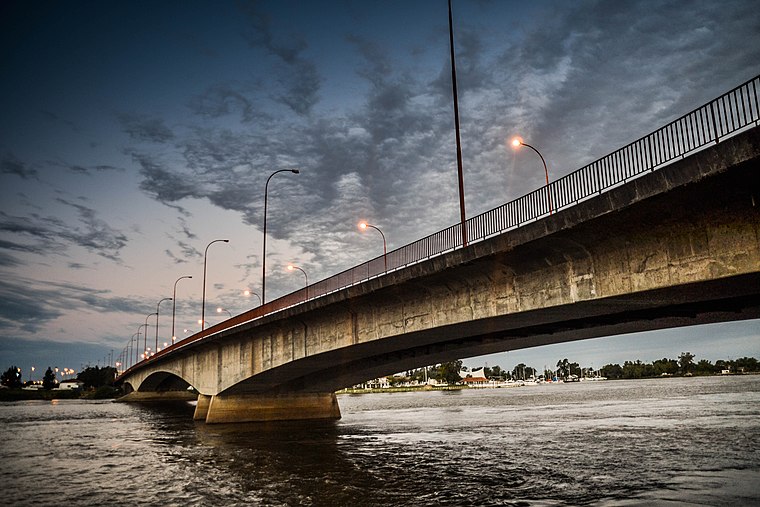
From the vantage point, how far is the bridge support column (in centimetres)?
4597

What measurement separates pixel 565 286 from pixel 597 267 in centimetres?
132

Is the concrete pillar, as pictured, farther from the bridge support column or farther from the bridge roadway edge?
the bridge roadway edge

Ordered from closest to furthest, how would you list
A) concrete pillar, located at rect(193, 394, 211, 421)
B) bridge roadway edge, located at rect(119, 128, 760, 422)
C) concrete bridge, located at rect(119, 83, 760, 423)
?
1. bridge roadway edge, located at rect(119, 128, 760, 422)
2. concrete bridge, located at rect(119, 83, 760, 423)
3. concrete pillar, located at rect(193, 394, 211, 421)

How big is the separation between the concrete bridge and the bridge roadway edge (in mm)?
39

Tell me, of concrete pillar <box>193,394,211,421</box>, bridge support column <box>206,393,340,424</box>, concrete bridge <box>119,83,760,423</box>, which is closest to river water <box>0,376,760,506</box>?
concrete bridge <box>119,83,760,423</box>

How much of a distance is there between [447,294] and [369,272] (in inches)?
286

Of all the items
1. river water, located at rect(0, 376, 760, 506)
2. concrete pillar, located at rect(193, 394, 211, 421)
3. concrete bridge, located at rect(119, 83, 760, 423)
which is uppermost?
concrete bridge, located at rect(119, 83, 760, 423)

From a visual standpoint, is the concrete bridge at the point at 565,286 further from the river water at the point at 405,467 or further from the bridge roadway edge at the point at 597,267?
the river water at the point at 405,467

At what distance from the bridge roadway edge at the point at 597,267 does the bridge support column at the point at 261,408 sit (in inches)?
480

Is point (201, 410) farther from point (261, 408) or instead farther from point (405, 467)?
point (405, 467)

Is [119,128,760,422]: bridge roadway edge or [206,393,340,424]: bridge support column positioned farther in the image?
[206,393,340,424]: bridge support column

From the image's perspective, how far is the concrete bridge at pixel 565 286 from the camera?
13664 millimetres

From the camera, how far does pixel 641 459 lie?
2131 cm

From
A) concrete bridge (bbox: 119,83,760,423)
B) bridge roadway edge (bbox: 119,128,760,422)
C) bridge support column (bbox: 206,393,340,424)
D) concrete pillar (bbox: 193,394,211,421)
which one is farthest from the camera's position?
concrete pillar (bbox: 193,394,211,421)
